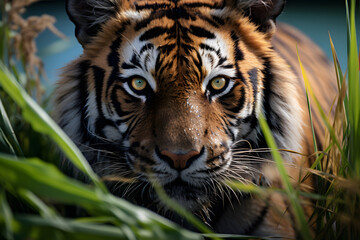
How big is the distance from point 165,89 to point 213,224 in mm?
407

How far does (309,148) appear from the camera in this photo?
4.02 feet

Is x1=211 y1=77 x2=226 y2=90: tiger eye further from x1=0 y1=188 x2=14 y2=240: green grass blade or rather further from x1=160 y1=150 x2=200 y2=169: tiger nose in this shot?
x1=0 y1=188 x2=14 y2=240: green grass blade

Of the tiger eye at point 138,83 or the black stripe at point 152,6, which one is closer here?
the tiger eye at point 138,83

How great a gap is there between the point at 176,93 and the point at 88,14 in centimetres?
41

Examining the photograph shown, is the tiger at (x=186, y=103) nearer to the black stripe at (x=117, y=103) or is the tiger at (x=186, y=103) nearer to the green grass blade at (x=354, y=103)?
the black stripe at (x=117, y=103)

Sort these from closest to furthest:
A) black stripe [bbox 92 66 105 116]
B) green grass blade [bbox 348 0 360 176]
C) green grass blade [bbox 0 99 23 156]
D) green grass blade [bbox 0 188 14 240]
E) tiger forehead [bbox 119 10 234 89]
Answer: green grass blade [bbox 0 188 14 240], green grass blade [bbox 348 0 360 176], green grass blade [bbox 0 99 23 156], tiger forehead [bbox 119 10 234 89], black stripe [bbox 92 66 105 116]

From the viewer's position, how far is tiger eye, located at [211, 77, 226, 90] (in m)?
0.98

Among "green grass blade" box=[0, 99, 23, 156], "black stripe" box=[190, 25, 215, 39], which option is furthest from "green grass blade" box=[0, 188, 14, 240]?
"black stripe" box=[190, 25, 215, 39]

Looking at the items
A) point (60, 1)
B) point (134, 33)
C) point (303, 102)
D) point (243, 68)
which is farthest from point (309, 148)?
point (60, 1)

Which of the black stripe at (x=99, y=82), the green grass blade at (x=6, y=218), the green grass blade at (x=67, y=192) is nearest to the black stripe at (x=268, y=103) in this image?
the black stripe at (x=99, y=82)


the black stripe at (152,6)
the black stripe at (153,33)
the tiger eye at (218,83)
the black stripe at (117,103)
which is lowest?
the black stripe at (117,103)

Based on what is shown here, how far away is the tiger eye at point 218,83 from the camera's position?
976 mm

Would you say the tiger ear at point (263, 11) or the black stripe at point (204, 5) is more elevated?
the tiger ear at point (263, 11)

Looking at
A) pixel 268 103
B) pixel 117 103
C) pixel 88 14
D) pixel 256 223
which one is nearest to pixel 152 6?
pixel 88 14
